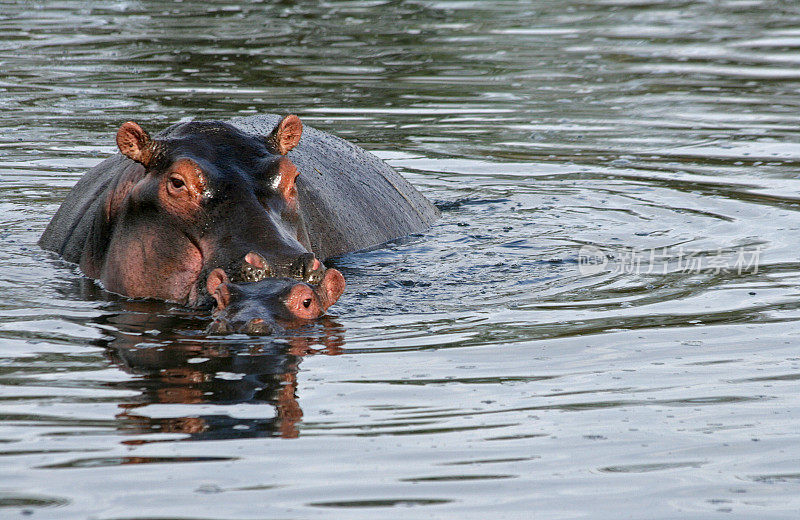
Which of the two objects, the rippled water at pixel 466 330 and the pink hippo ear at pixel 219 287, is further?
the pink hippo ear at pixel 219 287

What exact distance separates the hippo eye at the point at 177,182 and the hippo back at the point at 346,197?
138cm

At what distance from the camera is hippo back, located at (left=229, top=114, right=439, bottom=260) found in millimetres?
8859

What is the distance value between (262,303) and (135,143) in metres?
1.68

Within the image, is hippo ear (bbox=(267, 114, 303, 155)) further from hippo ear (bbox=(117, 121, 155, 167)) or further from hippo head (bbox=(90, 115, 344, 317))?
hippo ear (bbox=(117, 121, 155, 167))

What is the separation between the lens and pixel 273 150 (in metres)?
7.76

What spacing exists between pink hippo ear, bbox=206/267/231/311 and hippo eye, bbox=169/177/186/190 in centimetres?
75

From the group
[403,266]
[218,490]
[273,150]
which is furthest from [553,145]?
[218,490]

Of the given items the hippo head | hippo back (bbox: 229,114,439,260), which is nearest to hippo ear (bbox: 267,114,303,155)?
the hippo head

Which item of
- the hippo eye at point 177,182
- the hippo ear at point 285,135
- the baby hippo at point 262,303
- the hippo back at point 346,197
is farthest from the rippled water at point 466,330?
the hippo ear at point 285,135

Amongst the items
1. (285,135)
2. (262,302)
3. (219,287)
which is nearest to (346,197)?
(285,135)

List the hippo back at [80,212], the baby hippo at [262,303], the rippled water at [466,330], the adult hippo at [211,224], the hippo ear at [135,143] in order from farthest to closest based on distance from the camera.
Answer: the hippo back at [80,212]
the hippo ear at [135,143]
the adult hippo at [211,224]
the baby hippo at [262,303]
the rippled water at [466,330]

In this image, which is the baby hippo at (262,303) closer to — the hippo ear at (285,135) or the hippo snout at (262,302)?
the hippo snout at (262,302)

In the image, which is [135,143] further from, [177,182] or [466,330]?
[466,330]

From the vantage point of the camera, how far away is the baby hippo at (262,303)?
6148 mm
